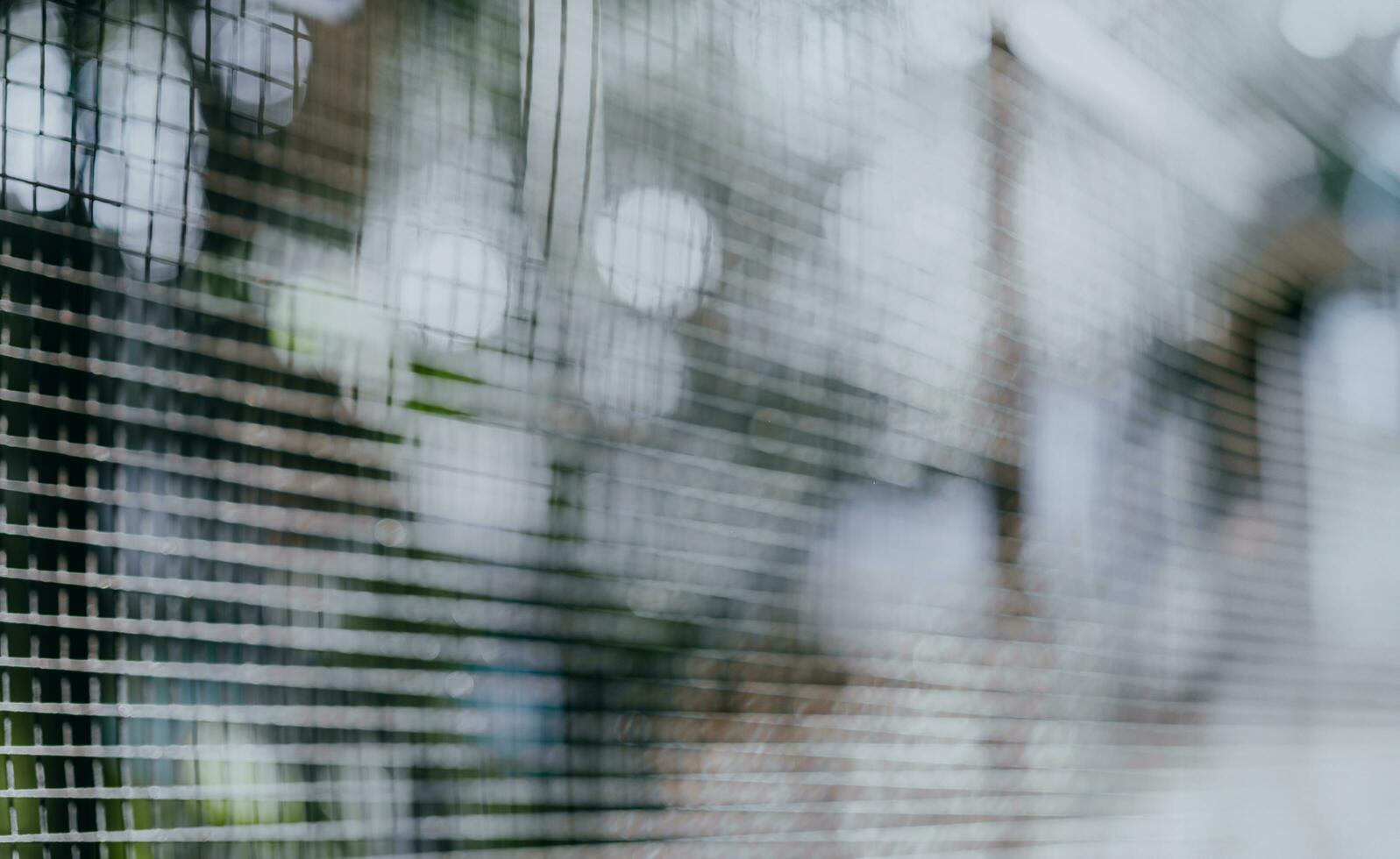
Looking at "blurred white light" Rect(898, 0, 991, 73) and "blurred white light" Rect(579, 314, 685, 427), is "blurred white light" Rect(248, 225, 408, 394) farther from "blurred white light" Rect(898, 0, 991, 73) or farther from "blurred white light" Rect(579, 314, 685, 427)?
"blurred white light" Rect(898, 0, 991, 73)

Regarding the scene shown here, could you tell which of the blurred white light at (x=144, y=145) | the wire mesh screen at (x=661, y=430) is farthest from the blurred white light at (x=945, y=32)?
the blurred white light at (x=144, y=145)

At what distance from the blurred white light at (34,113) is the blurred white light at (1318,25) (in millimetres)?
983

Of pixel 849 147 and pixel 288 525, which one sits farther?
pixel 849 147

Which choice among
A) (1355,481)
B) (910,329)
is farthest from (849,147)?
(1355,481)

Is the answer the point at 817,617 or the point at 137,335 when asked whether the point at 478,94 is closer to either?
the point at 137,335

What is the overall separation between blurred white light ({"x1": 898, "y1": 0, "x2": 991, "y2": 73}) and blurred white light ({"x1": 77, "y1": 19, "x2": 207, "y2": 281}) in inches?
17.8

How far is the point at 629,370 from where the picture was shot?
0.57 metres

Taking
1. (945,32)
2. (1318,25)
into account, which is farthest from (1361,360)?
(945,32)

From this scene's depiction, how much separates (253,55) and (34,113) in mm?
90

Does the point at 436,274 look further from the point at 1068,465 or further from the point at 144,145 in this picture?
the point at 1068,465

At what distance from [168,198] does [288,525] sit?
148 mm

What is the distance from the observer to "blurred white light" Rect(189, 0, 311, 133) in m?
0.41

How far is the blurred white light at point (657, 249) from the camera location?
A: 549 mm

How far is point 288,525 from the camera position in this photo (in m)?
0.46
